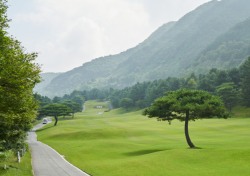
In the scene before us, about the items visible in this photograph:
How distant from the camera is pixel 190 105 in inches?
1863

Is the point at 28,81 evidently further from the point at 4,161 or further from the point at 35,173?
the point at 4,161

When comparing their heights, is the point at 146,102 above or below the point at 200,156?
above

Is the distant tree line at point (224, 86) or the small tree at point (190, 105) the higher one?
the distant tree line at point (224, 86)

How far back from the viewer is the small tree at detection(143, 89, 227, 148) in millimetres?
47594

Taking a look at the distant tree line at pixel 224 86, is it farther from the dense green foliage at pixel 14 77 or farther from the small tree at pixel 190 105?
the dense green foliage at pixel 14 77

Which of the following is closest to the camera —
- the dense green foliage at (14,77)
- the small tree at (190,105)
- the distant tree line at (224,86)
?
the dense green foliage at (14,77)

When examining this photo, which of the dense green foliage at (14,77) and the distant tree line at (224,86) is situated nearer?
the dense green foliage at (14,77)

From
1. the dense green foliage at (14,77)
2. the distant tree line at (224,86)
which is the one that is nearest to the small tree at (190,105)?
the dense green foliage at (14,77)

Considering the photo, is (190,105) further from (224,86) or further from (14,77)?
(224,86)

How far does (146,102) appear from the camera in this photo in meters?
186

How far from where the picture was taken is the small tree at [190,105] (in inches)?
1874

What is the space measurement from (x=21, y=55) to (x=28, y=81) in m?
2.59

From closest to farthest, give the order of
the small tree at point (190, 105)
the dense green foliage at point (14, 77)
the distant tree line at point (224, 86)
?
the dense green foliage at point (14, 77) < the small tree at point (190, 105) < the distant tree line at point (224, 86)

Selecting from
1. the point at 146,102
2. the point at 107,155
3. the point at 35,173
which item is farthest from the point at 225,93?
the point at 35,173
